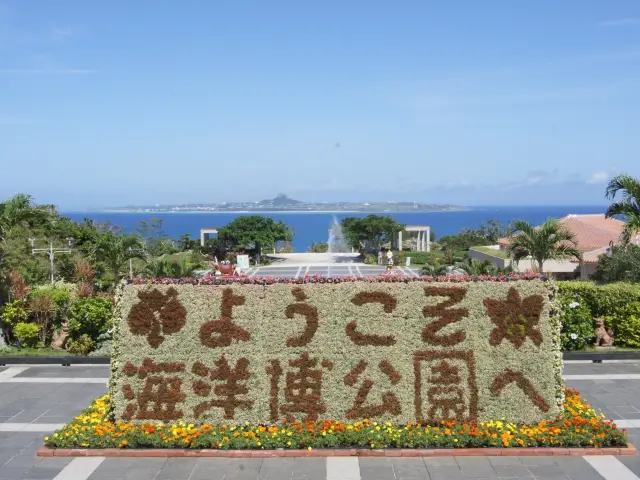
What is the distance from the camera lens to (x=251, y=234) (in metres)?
48.0

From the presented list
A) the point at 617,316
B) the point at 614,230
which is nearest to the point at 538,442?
the point at 617,316

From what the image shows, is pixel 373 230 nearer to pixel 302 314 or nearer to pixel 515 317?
pixel 515 317

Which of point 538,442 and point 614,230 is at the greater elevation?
point 614,230

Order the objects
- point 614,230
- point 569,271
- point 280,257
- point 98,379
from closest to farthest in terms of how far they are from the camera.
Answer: point 98,379 < point 569,271 < point 614,230 < point 280,257

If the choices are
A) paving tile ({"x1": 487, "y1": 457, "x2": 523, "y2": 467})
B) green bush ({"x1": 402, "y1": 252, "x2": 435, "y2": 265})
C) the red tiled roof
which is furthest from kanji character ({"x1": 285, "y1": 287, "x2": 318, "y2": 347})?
green bush ({"x1": 402, "y1": 252, "x2": 435, "y2": 265})

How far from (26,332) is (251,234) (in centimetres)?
3106

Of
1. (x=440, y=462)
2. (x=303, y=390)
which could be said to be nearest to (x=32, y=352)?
(x=303, y=390)

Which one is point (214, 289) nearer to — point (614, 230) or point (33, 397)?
point (33, 397)

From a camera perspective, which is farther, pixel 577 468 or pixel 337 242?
pixel 337 242

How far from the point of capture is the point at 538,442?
1045 cm

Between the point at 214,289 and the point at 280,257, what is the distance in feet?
136

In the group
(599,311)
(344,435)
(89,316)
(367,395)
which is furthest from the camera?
(599,311)

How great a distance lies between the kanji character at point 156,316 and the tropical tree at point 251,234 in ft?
120

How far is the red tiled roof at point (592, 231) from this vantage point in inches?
1159
